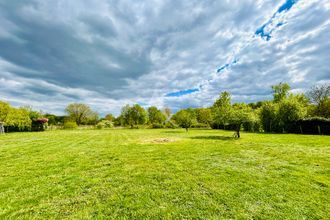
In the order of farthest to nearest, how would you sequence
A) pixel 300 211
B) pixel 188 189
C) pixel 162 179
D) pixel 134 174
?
1. pixel 134 174
2. pixel 162 179
3. pixel 188 189
4. pixel 300 211

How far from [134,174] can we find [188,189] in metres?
1.94

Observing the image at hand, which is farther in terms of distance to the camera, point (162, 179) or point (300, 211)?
point (162, 179)

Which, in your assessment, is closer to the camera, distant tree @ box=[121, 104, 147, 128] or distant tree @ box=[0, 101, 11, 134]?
distant tree @ box=[0, 101, 11, 134]

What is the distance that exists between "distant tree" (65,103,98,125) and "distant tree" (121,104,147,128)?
584 inches

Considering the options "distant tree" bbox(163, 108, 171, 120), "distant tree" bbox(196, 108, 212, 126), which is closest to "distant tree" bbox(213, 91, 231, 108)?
"distant tree" bbox(196, 108, 212, 126)

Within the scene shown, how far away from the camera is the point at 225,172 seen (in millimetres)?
5086

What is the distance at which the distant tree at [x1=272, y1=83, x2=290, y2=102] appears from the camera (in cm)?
A: 3605

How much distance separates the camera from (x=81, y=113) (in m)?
56.4

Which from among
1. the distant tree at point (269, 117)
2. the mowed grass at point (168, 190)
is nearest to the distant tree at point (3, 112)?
the mowed grass at point (168, 190)

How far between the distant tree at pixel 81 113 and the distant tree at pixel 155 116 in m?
21.1

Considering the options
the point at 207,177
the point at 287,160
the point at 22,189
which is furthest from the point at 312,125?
the point at 22,189

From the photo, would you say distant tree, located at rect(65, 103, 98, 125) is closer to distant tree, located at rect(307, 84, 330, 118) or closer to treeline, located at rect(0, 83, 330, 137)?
treeline, located at rect(0, 83, 330, 137)

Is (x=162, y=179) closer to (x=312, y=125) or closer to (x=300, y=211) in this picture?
(x=300, y=211)

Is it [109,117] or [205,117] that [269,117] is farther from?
[109,117]
